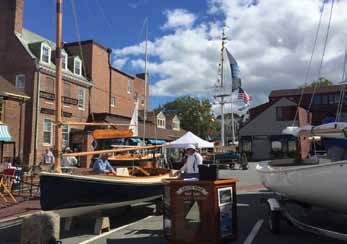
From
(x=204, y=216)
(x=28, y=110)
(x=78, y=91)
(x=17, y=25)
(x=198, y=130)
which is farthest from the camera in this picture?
(x=198, y=130)

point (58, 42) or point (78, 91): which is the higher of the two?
point (78, 91)

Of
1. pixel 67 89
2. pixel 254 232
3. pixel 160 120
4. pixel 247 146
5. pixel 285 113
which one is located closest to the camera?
pixel 254 232

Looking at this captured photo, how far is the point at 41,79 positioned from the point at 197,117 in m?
44.9

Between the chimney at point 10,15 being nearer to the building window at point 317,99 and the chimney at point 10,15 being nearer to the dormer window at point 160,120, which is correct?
the dormer window at point 160,120

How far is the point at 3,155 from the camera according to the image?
88.4 ft

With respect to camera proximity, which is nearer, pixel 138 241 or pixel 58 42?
pixel 138 241

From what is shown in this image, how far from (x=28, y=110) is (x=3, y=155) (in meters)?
4.43

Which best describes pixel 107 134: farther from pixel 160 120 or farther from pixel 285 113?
pixel 285 113

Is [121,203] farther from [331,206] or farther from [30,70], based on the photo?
[30,70]

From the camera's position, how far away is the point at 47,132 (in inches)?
1236

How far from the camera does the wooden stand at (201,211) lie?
733cm

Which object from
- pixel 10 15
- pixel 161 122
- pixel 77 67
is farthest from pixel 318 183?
pixel 161 122

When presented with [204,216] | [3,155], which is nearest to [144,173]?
[204,216]

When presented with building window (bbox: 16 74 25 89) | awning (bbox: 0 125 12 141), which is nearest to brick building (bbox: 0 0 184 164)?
building window (bbox: 16 74 25 89)
